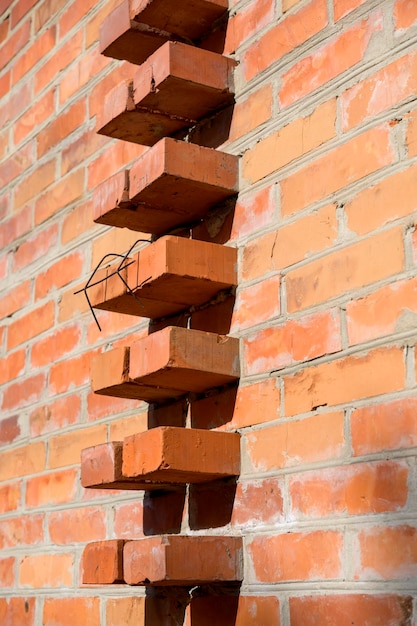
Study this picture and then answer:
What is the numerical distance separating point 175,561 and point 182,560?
0.05ft

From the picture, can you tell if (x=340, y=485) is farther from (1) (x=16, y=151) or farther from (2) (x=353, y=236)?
(1) (x=16, y=151)

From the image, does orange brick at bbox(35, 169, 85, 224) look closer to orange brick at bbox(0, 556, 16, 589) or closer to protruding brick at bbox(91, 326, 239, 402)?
protruding brick at bbox(91, 326, 239, 402)

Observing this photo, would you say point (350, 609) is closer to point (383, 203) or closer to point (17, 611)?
point (383, 203)

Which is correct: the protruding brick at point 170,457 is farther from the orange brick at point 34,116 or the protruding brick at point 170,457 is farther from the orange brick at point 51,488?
the orange brick at point 34,116

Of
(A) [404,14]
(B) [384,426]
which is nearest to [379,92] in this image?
(A) [404,14]

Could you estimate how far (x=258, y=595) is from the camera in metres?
1.44

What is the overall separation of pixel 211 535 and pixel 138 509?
0.28 meters

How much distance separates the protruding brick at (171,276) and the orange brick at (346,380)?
25 cm

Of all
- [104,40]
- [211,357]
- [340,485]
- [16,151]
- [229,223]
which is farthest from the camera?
[16,151]

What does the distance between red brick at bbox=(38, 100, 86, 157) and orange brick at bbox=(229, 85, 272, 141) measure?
66 centimetres

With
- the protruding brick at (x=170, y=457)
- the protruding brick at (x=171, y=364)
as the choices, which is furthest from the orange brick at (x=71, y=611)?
the protruding brick at (x=171, y=364)

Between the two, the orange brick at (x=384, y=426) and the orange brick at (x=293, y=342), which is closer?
the orange brick at (x=384, y=426)

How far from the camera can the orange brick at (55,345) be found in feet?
6.96

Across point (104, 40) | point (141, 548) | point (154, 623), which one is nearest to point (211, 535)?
point (141, 548)
